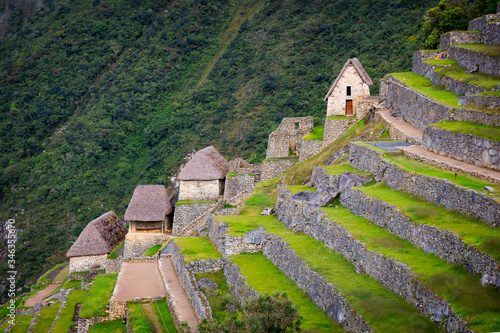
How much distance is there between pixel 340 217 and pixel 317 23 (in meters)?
40.2

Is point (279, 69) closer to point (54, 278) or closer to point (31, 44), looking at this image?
point (54, 278)

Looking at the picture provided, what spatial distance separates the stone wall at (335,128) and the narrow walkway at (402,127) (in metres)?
2.39

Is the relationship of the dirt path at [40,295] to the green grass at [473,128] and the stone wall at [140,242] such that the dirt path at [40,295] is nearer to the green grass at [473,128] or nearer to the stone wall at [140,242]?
the stone wall at [140,242]

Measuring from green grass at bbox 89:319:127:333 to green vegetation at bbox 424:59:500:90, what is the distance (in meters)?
14.0

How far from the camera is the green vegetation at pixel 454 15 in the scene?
29.7 m

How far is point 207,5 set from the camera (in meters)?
69.0

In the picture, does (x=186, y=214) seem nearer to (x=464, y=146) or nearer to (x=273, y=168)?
(x=273, y=168)

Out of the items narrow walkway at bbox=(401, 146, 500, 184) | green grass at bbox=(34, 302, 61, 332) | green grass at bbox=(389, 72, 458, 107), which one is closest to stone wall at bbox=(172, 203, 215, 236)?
green grass at bbox=(34, 302, 61, 332)

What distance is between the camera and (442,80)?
2497 cm

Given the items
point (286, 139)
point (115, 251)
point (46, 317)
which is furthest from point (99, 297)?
point (286, 139)

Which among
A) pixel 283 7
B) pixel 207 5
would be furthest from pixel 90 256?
pixel 207 5

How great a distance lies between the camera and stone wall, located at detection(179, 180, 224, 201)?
32375 mm

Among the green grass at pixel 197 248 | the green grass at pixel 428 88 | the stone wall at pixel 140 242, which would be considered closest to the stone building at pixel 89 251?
the stone wall at pixel 140 242

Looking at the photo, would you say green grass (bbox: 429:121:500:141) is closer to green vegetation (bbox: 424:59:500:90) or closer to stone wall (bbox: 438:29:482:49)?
green vegetation (bbox: 424:59:500:90)
